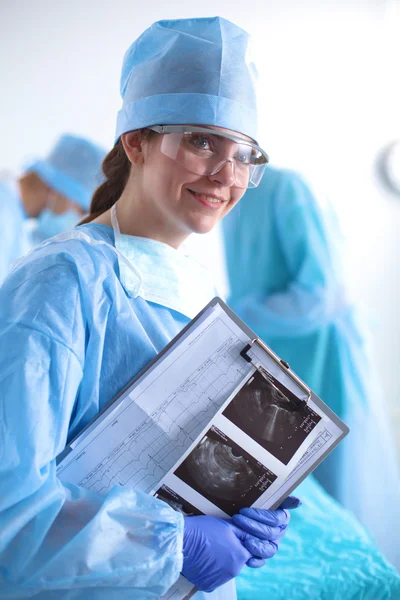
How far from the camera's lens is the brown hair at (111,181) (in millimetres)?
1220

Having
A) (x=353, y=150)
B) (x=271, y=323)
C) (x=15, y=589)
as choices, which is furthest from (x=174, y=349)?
(x=353, y=150)

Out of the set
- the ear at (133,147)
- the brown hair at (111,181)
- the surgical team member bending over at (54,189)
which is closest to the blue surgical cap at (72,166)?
the surgical team member bending over at (54,189)

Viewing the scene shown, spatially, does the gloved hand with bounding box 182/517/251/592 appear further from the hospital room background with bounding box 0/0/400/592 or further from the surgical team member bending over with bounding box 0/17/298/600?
the hospital room background with bounding box 0/0/400/592

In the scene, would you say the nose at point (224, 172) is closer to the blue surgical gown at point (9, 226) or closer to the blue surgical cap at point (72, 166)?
the blue surgical gown at point (9, 226)

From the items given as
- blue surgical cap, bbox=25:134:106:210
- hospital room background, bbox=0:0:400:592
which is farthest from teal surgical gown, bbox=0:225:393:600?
hospital room background, bbox=0:0:400:592

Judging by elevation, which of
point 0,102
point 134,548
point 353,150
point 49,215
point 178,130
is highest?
point 353,150

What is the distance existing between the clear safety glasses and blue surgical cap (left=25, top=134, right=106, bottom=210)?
1.82 meters

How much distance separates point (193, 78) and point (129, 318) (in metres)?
0.44

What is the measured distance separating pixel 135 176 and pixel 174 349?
1.21ft

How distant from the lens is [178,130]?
1063 millimetres

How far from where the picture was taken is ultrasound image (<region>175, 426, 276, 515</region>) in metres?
0.97

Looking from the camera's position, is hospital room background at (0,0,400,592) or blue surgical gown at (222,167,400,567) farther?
hospital room background at (0,0,400,592)

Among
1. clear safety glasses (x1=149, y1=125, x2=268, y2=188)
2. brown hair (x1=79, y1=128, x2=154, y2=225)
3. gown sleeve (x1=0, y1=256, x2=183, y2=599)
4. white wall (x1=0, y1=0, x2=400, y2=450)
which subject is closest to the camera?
gown sleeve (x1=0, y1=256, x2=183, y2=599)

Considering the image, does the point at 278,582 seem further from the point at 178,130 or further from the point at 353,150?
the point at 353,150
